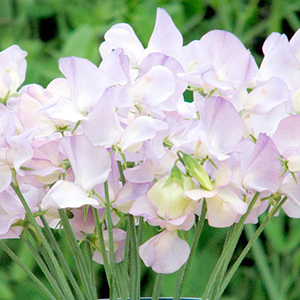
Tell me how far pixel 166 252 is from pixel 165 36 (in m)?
0.12

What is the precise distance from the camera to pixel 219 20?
56.3 inches

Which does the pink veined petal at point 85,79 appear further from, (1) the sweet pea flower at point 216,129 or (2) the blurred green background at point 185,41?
(2) the blurred green background at point 185,41

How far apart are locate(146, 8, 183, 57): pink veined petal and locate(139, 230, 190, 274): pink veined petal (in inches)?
4.1

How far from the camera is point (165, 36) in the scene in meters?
0.39

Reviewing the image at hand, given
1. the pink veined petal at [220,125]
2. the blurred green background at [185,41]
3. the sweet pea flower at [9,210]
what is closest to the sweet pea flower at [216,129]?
the pink veined petal at [220,125]

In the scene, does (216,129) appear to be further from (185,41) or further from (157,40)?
(185,41)

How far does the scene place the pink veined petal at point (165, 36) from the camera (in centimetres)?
39

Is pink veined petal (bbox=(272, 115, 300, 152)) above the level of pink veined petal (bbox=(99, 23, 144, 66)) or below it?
below

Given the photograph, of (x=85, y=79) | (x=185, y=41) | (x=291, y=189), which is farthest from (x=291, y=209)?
(x=185, y=41)

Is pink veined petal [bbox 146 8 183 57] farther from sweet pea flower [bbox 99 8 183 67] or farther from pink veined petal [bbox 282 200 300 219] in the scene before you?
pink veined petal [bbox 282 200 300 219]

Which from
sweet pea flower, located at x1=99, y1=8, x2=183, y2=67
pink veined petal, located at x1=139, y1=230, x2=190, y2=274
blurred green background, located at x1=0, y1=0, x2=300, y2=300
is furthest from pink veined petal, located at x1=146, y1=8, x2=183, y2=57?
blurred green background, located at x1=0, y1=0, x2=300, y2=300

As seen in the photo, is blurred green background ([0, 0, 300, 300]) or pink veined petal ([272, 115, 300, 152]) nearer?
pink veined petal ([272, 115, 300, 152])

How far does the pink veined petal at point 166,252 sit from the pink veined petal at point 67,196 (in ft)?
0.15

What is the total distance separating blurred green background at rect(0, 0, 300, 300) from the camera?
1067 mm
